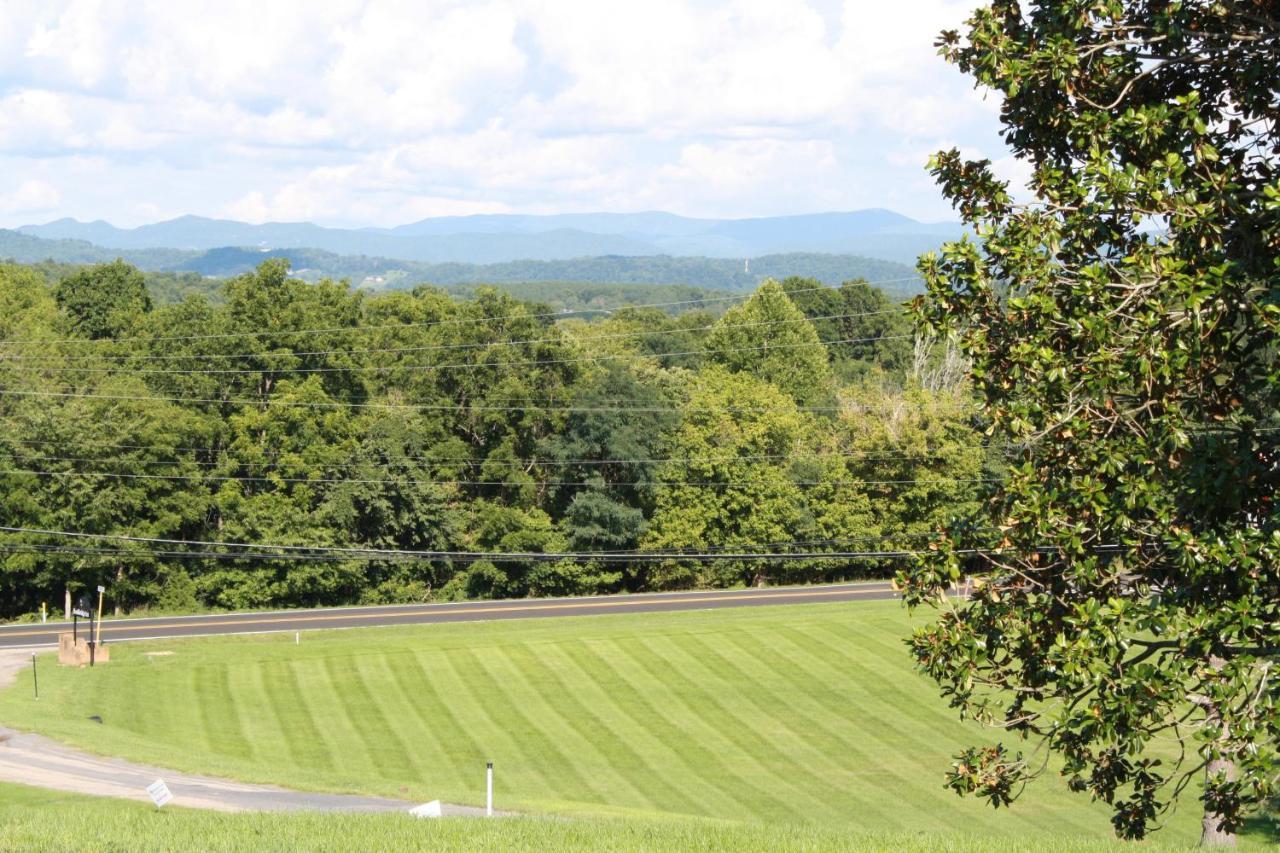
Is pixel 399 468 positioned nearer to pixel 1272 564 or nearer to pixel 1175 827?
pixel 1175 827

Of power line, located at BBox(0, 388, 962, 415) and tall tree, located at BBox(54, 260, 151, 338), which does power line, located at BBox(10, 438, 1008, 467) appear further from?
tall tree, located at BBox(54, 260, 151, 338)

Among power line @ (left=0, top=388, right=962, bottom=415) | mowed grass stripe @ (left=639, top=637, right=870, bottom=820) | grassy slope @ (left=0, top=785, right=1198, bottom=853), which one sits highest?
power line @ (left=0, top=388, right=962, bottom=415)

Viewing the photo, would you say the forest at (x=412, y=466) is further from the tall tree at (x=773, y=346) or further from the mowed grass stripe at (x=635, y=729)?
the mowed grass stripe at (x=635, y=729)

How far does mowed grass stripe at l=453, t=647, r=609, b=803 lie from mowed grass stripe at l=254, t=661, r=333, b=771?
5.19m

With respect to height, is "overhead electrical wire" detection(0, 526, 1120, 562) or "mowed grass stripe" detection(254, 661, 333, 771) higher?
"overhead electrical wire" detection(0, 526, 1120, 562)

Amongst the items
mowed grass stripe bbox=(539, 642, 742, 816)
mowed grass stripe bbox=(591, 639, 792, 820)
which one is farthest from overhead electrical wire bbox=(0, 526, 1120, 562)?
mowed grass stripe bbox=(539, 642, 742, 816)

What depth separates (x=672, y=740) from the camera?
34750 mm

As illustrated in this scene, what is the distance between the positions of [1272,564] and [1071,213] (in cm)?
323

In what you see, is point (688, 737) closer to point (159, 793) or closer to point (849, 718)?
point (849, 718)

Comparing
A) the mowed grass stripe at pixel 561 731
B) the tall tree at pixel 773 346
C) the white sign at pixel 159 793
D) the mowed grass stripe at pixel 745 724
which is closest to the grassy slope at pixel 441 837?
the white sign at pixel 159 793

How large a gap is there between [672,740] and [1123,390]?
26101mm

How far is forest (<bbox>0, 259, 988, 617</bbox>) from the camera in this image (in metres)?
56.3

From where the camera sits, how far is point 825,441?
64.8m

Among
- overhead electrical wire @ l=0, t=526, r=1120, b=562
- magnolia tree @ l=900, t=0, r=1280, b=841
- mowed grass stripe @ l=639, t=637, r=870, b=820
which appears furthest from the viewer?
overhead electrical wire @ l=0, t=526, r=1120, b=562
